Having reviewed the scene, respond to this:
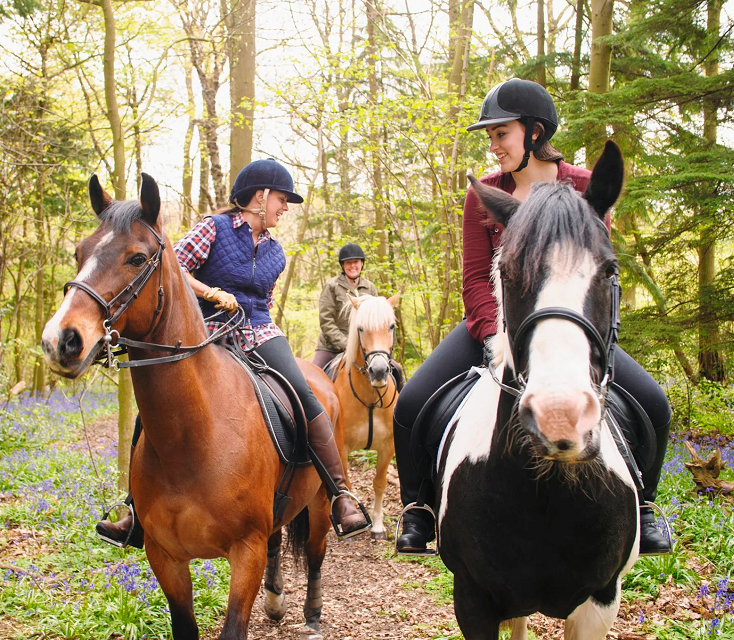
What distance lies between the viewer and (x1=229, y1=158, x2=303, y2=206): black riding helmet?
450 cm

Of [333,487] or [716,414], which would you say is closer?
[333,487]

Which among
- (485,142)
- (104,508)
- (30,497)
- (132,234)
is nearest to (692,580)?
(132,234)

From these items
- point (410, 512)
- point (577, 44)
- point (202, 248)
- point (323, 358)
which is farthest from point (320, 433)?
point (577, 44)

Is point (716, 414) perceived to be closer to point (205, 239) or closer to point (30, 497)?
point (205, 239)

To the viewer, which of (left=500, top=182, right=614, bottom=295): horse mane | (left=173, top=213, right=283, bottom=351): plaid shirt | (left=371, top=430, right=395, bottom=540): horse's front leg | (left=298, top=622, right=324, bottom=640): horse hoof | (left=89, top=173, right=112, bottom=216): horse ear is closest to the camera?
(left=500, top=182, right=614, bottom=295): horse mane

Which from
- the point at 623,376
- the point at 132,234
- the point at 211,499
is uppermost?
the point at 132,234

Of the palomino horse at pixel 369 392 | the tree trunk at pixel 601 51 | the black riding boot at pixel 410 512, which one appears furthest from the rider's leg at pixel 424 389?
the tree trunk at pixel 601 51

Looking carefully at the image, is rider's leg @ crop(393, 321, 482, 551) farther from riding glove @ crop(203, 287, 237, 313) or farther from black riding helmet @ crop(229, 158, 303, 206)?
black riding helmet @ crop(229, 158, 303, 206)

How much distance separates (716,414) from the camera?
8.81 meters

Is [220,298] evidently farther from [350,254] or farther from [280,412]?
[350,254]

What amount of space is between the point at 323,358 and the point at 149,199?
6780mm

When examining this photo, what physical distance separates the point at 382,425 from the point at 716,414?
4.84 metres

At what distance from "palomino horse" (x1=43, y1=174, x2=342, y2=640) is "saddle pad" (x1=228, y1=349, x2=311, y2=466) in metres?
0.14

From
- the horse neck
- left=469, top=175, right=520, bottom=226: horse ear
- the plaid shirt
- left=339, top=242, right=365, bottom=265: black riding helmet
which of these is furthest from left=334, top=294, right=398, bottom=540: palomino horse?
left=469, top=175, right=520, bottom=226: horse ear
